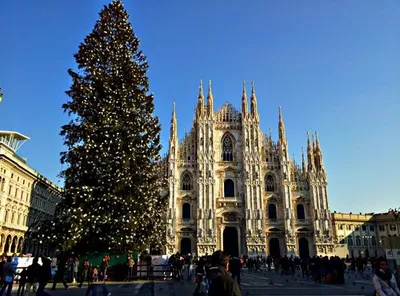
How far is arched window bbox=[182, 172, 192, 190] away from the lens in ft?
136

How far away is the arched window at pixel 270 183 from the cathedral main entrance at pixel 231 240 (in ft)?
20.8

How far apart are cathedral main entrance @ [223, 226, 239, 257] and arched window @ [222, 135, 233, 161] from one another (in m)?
8.40

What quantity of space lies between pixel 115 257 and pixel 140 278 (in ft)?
7.41

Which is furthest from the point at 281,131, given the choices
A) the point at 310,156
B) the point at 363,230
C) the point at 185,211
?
the point at 363,230

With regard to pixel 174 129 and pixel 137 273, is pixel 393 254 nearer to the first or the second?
pixel 137 273

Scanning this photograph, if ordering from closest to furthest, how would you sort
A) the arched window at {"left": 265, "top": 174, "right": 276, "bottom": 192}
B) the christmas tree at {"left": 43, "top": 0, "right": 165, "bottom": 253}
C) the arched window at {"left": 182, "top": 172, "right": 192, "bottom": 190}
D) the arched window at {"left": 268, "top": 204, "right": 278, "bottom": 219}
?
the christmas tree at {"left": 43, "top": 0, "right": 165, "bottom": 253}
the arched window at {"left": 182, "top": 172, "right": 192, "bottom": 190}
the arched window at {"left": 268, "top": 204, "right": 278, "bottom": 219}
the arched window at {"left": 265, "top": 174, "right": 276, "bottom": 192}

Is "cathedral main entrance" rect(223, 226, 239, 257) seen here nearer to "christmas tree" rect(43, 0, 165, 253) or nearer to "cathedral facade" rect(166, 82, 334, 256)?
"cathedral facade" rect(166, 82, 334, 256)

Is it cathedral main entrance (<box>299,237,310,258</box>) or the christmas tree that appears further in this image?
cathedral main entrance (<box>299,237,310,258</box>)

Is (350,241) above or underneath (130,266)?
above

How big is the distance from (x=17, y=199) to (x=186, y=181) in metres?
17.9

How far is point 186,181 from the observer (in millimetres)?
41688

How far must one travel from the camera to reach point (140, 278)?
19.2 m

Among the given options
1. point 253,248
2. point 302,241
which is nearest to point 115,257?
point 253,248

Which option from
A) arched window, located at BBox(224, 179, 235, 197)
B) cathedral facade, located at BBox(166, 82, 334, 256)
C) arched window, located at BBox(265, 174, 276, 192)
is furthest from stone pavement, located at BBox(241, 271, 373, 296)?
arched window, located at BBox(265, 174, 276, 192)
